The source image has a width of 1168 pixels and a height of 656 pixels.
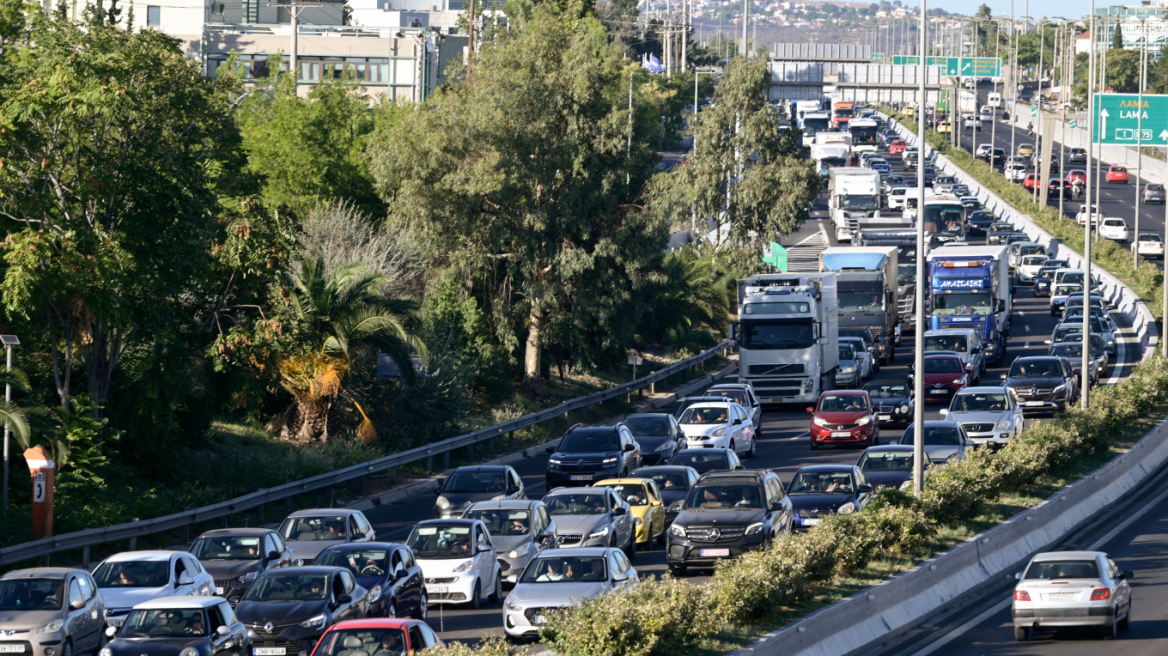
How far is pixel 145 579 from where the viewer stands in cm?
1947

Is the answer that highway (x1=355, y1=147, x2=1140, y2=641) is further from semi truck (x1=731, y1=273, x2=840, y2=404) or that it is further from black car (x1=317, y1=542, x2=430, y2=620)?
semi truck (x1=731, y1=273, x2=840, y2=404)

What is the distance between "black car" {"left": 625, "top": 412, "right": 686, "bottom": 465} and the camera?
113 ft

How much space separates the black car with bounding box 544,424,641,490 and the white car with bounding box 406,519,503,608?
29.1ft

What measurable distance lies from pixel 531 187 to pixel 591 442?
13.8 meters

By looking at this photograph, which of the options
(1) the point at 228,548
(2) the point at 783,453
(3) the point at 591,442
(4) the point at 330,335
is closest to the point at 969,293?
(2) the point at 783,453

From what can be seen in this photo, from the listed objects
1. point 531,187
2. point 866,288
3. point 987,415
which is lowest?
point 987,415

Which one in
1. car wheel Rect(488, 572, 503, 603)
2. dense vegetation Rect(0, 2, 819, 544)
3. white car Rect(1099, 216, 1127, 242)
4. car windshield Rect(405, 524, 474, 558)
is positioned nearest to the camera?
car windshield Rect(405, 524, 474, 558)

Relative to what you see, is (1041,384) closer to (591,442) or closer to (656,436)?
(656,436)

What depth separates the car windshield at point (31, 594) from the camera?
17.7 m

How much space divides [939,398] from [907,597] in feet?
80.1

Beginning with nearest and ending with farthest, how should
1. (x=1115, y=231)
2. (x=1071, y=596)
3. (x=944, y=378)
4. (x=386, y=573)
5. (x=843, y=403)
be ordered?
1. (x=1071, y=596)
2. (x=386, y=573)
3. (x=843, y=403)
4. (x=944, y=378)
5. (x=1115, y=231)

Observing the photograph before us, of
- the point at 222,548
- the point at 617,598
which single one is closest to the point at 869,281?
the point at 222,548

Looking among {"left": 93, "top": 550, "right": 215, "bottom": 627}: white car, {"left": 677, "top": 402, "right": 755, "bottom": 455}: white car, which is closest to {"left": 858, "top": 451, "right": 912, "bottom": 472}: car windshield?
{"left": 677, "top": 402, "right": 755, "bottom": 455}: white car

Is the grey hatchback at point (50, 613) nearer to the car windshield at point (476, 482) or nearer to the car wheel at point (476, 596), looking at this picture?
the car wheel at point (476, 596)
